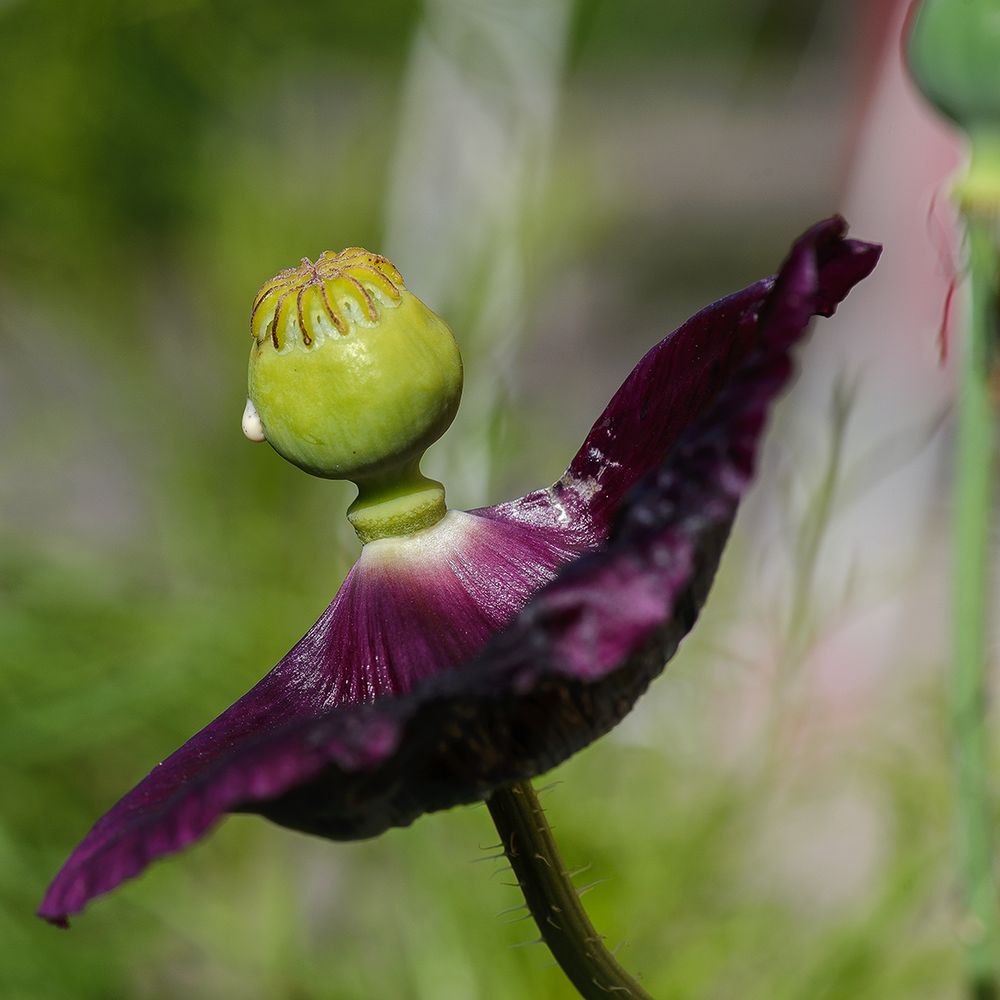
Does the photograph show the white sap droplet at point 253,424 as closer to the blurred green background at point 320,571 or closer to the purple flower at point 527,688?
the purple flower at point 527,688

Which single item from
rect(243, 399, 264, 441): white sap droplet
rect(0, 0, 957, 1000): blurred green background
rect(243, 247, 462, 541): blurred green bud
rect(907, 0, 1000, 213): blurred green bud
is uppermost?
rect(907, 0, 1000, 213): blurred green bud

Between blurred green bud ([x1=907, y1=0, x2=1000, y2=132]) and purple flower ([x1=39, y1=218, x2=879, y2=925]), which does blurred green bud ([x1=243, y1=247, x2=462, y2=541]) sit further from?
blurred green bud ([x1=907, y1=0, x2=1000, y2=132])

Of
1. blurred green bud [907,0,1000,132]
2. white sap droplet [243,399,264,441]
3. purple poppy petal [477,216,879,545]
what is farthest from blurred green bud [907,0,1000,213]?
white sap droplet [243,399,264,441]

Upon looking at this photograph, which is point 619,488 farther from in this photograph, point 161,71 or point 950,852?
point 161,71

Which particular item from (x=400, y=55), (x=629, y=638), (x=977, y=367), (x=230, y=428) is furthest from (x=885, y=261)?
(x=629, y=638)

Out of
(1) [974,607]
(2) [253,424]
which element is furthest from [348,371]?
(1) [974,607]

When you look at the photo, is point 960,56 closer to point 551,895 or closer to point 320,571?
point 551,895
